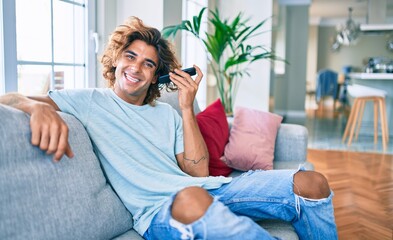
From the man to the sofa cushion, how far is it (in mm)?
64

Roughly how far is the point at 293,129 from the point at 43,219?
1.61 meters

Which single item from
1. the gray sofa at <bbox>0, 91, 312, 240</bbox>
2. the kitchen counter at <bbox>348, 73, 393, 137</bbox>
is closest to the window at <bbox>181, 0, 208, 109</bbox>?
the gray sofa at <bbox>0, 91, 312, 240</bbox>

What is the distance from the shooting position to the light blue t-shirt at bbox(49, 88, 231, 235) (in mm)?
1371

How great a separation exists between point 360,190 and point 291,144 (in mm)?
1226

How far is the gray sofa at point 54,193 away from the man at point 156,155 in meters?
0.06

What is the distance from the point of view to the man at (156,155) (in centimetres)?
129

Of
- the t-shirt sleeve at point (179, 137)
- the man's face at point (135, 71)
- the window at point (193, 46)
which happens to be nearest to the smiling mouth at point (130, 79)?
the man's face at point (135, 71)

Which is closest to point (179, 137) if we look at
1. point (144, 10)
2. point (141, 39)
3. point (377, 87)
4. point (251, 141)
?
point (141, 39)

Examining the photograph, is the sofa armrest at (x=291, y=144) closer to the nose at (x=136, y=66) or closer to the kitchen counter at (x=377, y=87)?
the nose at (x=136, y=66)

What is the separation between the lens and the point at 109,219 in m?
1.32

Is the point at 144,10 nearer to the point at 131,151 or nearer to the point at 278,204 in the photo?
the point at 131,151

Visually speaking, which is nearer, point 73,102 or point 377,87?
point 73,102

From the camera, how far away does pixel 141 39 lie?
1592 mm

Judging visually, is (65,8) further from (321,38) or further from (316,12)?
(321,38)
